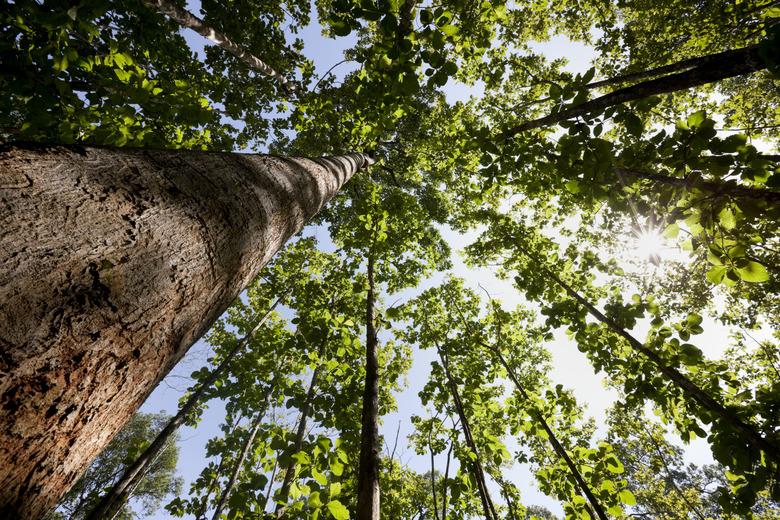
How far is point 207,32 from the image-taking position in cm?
657

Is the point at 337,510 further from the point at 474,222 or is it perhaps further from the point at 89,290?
the point at 474,222

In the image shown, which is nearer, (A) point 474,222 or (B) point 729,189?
(B) point 729,189

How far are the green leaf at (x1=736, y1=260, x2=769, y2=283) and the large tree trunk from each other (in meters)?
2.61

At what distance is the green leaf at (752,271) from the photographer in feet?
5.47

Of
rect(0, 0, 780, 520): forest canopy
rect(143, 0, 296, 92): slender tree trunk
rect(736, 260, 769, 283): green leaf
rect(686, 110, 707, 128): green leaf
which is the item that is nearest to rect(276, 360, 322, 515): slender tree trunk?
rect(0, 0, 780, 520): forest canopy

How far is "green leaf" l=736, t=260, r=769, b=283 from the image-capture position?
167 centimetres

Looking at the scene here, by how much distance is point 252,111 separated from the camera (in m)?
8.39

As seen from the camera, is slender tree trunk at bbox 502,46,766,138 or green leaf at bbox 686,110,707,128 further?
green leaf at bbox 686,110,707,128

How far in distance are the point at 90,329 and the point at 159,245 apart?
0.27 meters

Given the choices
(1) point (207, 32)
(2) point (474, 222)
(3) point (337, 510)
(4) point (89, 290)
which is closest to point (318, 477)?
(3) point (337, 510)

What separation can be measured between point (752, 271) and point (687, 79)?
113 centimetres

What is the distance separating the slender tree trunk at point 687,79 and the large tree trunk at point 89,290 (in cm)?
224

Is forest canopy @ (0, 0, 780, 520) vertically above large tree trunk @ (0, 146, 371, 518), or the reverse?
forest canopy @ (0, 0, 780, 520)

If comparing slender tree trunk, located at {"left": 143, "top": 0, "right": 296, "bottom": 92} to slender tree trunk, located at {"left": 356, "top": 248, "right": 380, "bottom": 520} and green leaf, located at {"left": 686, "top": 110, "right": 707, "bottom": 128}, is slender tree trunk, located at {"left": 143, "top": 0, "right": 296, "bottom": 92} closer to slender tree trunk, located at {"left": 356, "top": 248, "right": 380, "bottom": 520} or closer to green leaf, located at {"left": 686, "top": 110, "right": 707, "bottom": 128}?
slender tree trunk, located at {"left": 356, "top": 248, "right": 380, "bottom": 520}
